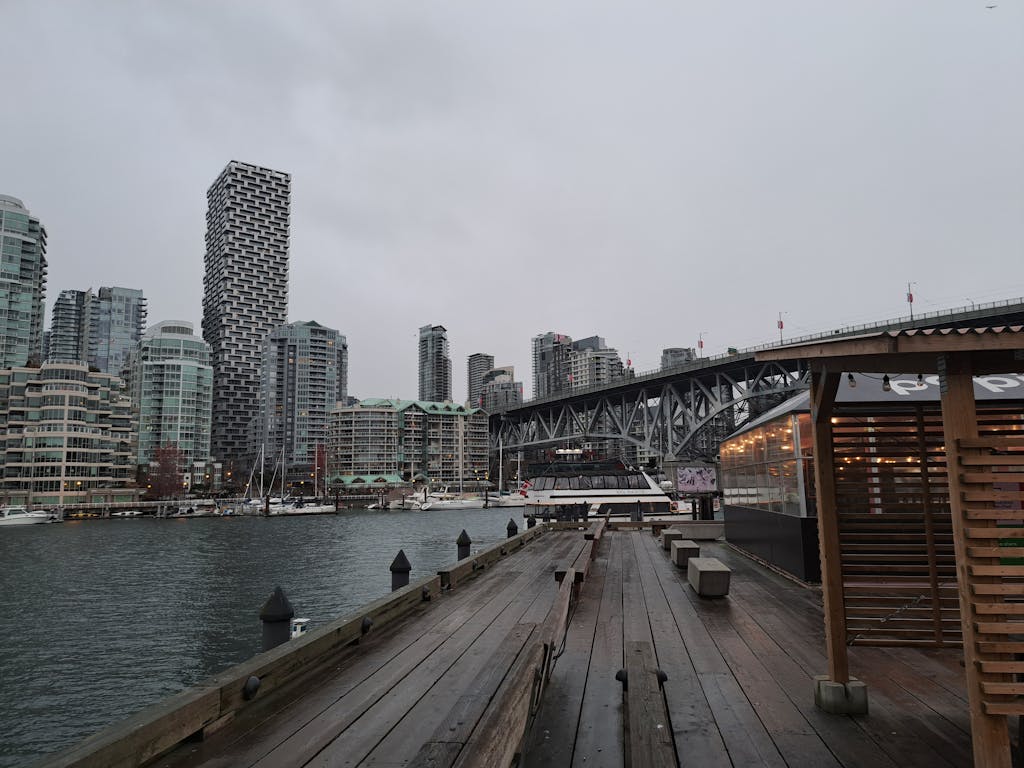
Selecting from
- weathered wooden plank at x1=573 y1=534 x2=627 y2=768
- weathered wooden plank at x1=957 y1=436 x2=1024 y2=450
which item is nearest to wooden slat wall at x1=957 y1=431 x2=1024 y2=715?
weathered wooden plank at x1=957 y1=436 x2=1024 y2=450

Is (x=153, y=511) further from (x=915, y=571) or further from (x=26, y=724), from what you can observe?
(x=915, y=571)

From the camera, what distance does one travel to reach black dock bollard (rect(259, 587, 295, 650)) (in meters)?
8.09

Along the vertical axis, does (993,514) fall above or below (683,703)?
above

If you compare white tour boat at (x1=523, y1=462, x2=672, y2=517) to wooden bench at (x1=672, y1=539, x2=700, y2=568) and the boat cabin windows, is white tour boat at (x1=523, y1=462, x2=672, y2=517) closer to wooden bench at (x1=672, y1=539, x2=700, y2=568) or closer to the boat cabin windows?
the boat cabin windows

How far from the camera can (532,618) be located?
9.30 metres

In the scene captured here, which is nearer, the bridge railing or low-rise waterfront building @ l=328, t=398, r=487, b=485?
the bridge railing

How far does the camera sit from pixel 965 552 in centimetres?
371

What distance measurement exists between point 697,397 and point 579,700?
332 ft

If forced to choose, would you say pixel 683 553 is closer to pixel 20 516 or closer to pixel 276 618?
pixel 276 618

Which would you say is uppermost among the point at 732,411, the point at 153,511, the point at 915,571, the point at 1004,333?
the point at 732,411

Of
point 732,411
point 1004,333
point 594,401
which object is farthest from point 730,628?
point 594,401

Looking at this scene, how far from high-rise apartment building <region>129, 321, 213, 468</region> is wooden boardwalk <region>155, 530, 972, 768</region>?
470 feet

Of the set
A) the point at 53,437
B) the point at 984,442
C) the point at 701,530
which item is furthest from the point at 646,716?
the point at 53,437

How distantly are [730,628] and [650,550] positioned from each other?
9683mm
